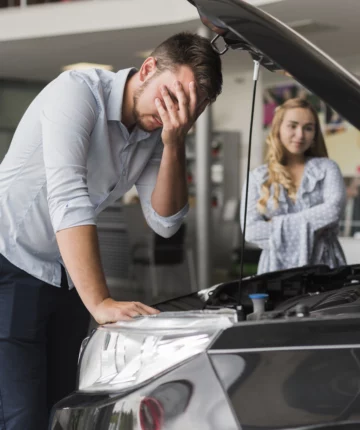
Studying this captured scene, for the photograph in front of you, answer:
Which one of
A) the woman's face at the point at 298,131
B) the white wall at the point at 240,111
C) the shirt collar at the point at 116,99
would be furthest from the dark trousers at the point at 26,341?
the white wall at the point at 240,111

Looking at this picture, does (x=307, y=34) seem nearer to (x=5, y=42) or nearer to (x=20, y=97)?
(x=5, y=42)

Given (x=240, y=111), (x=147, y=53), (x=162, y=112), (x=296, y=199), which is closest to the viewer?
(x=162, y=112)

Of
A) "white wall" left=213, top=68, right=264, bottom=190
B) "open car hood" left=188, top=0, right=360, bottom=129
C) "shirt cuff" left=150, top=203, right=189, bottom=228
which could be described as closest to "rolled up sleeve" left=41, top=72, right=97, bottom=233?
"shirt cuff" left=150, top=203, right=189, bottom=228

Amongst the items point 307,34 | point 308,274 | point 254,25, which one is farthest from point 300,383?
point 307,34

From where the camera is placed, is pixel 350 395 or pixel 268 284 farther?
pixel 268 284

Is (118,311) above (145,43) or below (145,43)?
below

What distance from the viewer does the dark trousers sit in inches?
81.7

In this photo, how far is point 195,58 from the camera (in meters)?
1.92

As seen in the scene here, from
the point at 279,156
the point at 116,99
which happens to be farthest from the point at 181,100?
the point at 279,156

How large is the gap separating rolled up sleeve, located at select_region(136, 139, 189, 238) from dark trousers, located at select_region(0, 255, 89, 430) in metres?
0.31

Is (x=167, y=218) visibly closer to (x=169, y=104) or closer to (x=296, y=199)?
(x=169, y=104)

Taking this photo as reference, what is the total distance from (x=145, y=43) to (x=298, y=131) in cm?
643

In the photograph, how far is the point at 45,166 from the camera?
6.37 ft

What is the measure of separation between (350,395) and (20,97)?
42.1 ft
